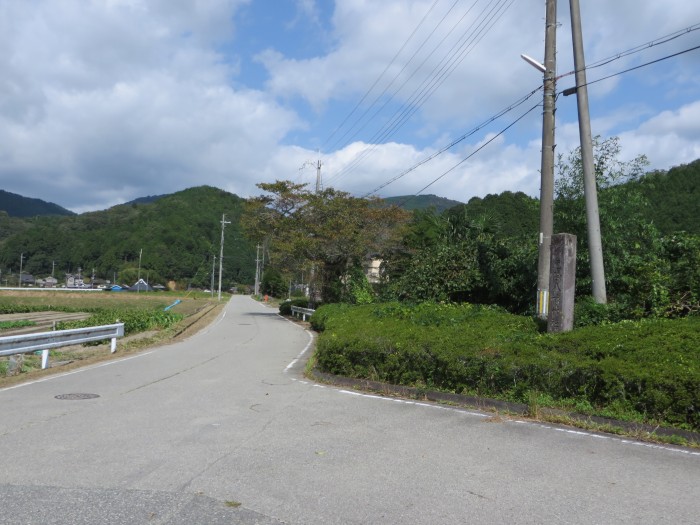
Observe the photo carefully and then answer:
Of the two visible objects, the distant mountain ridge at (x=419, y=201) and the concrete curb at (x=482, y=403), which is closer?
the concrete curb at (x=482, y=403)

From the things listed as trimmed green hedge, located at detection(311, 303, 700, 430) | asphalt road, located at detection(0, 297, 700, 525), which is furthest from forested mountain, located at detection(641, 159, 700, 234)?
asphalt road, located at detection(0, 297, 700, 525)

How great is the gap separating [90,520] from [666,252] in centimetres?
1480

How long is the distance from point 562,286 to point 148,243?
132978mm

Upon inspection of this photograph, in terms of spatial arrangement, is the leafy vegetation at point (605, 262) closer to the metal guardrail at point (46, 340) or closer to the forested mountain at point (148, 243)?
the metal guardrail at point (46, 340)

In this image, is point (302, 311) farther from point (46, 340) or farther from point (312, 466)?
point (312, 466)

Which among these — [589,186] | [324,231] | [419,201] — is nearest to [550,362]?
[589,186]

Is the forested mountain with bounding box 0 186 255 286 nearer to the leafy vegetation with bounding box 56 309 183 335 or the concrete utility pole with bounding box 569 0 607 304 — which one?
the leafy vegetation with bounding box 56 309 183 335

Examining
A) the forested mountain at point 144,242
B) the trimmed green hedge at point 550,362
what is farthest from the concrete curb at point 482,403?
the forested mountain at point 144,242

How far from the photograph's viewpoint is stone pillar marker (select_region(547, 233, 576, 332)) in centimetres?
1140

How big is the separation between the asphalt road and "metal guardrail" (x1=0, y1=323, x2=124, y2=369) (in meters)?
3.64

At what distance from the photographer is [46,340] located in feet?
47.2

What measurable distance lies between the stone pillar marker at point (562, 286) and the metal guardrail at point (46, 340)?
37.2ft

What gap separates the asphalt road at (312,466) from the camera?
4.57 m

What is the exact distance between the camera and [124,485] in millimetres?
5082
